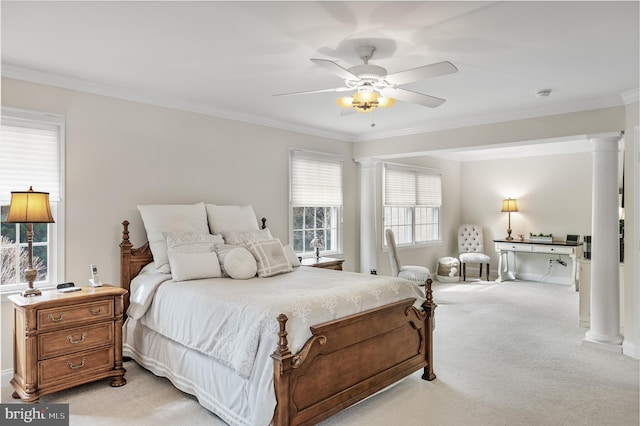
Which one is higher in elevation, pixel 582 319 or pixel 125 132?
pixel 125 132

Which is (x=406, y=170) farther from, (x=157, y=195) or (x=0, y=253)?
(x=0, y=253)

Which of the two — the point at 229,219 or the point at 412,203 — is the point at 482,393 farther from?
the point at 412,203

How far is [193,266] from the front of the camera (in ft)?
11.2

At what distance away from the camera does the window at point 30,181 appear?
3.18 m

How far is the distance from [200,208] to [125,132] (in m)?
0.98

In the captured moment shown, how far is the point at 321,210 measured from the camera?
597cm

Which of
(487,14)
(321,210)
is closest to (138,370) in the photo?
(321,210)

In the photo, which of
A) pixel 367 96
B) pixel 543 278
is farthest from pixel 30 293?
pixel 543 278

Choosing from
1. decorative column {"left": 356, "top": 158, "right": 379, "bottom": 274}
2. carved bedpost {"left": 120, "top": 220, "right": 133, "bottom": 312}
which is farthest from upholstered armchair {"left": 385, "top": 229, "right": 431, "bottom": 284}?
carved bedpost {"left": 120, "top": 220, "right": 133, "bottom": 312}

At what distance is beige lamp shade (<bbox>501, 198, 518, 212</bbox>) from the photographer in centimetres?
786

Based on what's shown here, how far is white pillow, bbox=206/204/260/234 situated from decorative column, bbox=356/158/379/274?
7.44 ft

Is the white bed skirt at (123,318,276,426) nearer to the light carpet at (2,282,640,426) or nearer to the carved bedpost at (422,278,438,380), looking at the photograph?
the light carpet at (2,282,640,426)

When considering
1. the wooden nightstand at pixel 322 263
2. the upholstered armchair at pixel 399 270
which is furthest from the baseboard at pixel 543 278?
the wooden nightstand at pixel 322 263

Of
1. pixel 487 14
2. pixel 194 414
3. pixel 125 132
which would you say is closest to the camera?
pixel 487 14
